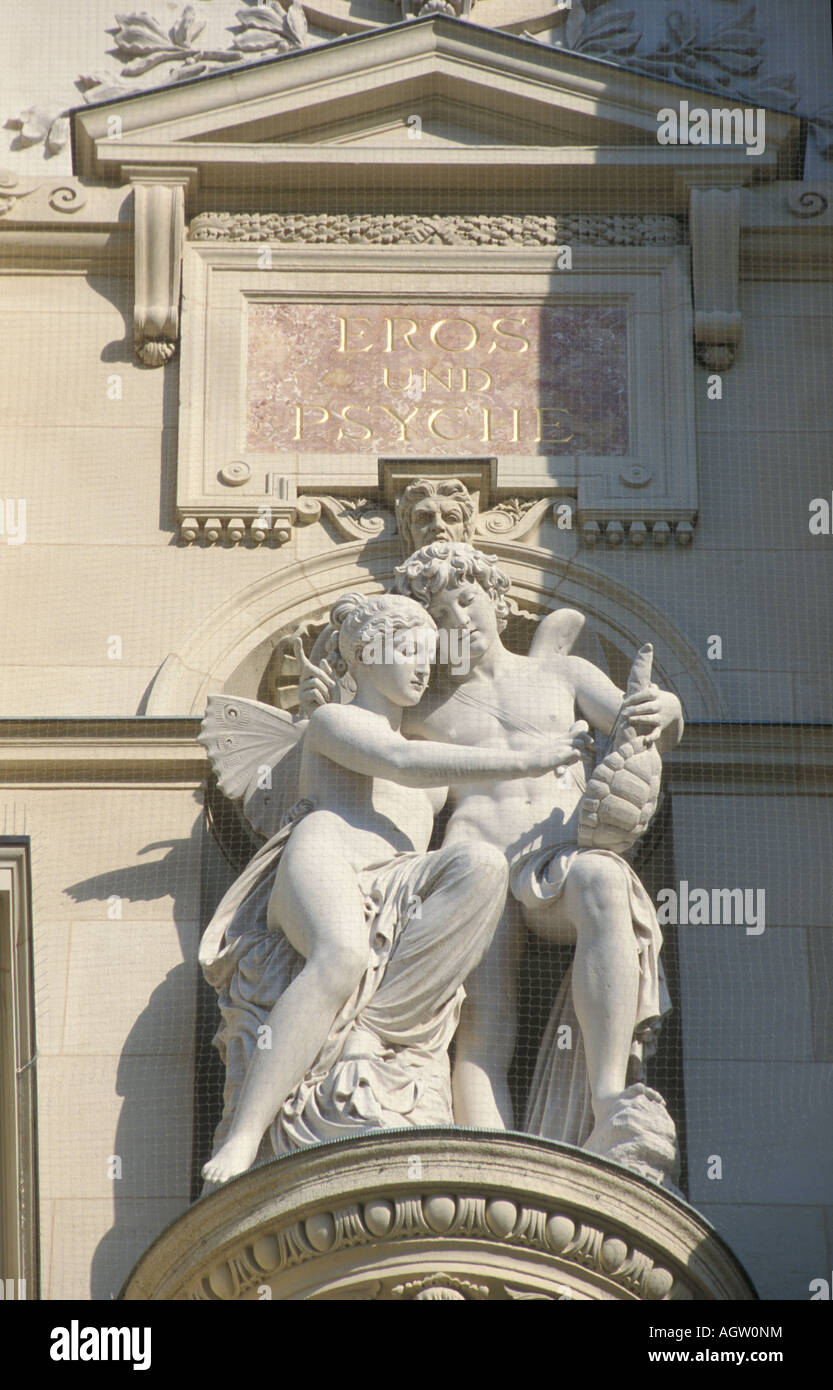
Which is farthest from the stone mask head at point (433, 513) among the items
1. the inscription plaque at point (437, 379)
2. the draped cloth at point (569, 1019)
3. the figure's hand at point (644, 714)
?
the draped cloth at point (569, 1019)

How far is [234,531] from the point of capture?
9625 millimetres

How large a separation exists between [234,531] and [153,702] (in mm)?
742

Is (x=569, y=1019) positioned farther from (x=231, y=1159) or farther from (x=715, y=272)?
(x=715, y=272)

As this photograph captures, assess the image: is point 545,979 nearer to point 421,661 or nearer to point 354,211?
point 421,661

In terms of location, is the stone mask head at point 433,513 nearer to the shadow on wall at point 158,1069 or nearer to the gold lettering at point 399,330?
the gold lettering at point 399,330

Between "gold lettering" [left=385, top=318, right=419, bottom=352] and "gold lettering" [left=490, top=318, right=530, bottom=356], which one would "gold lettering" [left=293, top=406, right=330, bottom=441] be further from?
"gold lettering" [left=490, top=318, right=530, bottom=356]

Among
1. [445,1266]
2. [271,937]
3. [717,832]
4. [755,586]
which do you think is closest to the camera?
[445,1266]

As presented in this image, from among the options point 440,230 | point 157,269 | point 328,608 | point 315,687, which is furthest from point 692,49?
point 315,687

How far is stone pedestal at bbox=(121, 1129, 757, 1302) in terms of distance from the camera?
297 inches

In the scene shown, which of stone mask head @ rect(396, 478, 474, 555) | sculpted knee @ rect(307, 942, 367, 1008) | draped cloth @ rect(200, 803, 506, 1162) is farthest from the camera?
stone mask head @ rect(396, 478, 474, 555)

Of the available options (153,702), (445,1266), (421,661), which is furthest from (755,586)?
(445,1266)

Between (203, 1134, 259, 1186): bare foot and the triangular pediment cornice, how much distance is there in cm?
391

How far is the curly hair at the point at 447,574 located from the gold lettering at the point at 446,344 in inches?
44.6

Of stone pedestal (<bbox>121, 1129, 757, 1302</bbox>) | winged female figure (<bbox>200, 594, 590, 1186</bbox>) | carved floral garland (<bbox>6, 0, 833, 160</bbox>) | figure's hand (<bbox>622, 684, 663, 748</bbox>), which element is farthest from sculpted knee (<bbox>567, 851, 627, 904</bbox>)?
carved floral garland (<bbox>6, 0, 833, 160</bbox>)
